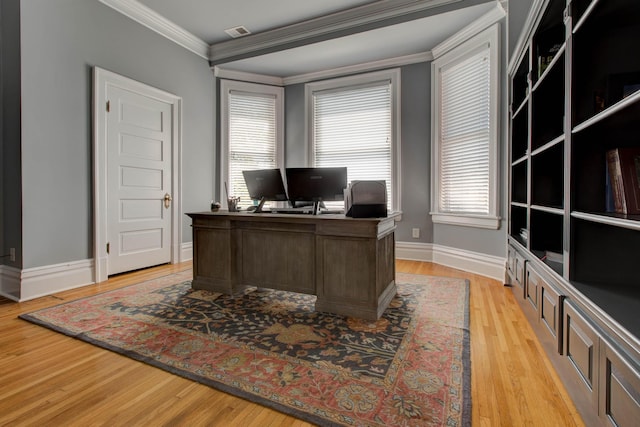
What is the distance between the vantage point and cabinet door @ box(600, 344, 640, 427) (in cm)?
94

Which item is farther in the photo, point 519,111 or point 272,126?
point 272,126

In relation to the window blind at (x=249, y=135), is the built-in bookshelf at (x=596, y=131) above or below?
below

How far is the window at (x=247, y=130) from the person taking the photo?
5.14 meters

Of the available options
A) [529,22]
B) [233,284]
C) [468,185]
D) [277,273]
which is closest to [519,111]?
[529,22]

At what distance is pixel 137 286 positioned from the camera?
3271mm

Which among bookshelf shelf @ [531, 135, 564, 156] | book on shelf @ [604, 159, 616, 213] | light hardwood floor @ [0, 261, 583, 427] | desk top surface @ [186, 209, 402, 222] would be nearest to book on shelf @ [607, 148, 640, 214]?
book on shelf @ [604, 159, 616, 213]

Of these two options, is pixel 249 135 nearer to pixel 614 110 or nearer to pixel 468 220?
pixel 468 220

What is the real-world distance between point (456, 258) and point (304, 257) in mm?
2418

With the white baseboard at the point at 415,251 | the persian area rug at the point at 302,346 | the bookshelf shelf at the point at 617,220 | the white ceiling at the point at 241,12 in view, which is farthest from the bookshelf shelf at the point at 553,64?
the white baseboard at the point at 415,251

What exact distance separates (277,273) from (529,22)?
104 inches

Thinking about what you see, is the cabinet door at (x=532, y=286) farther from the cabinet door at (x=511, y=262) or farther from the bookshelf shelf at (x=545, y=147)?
the bookshelf shelf at (x=545, y=147)

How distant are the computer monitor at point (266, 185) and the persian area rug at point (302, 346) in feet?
3.02

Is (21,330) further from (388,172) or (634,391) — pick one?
(388,172)

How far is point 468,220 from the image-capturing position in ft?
13.1
